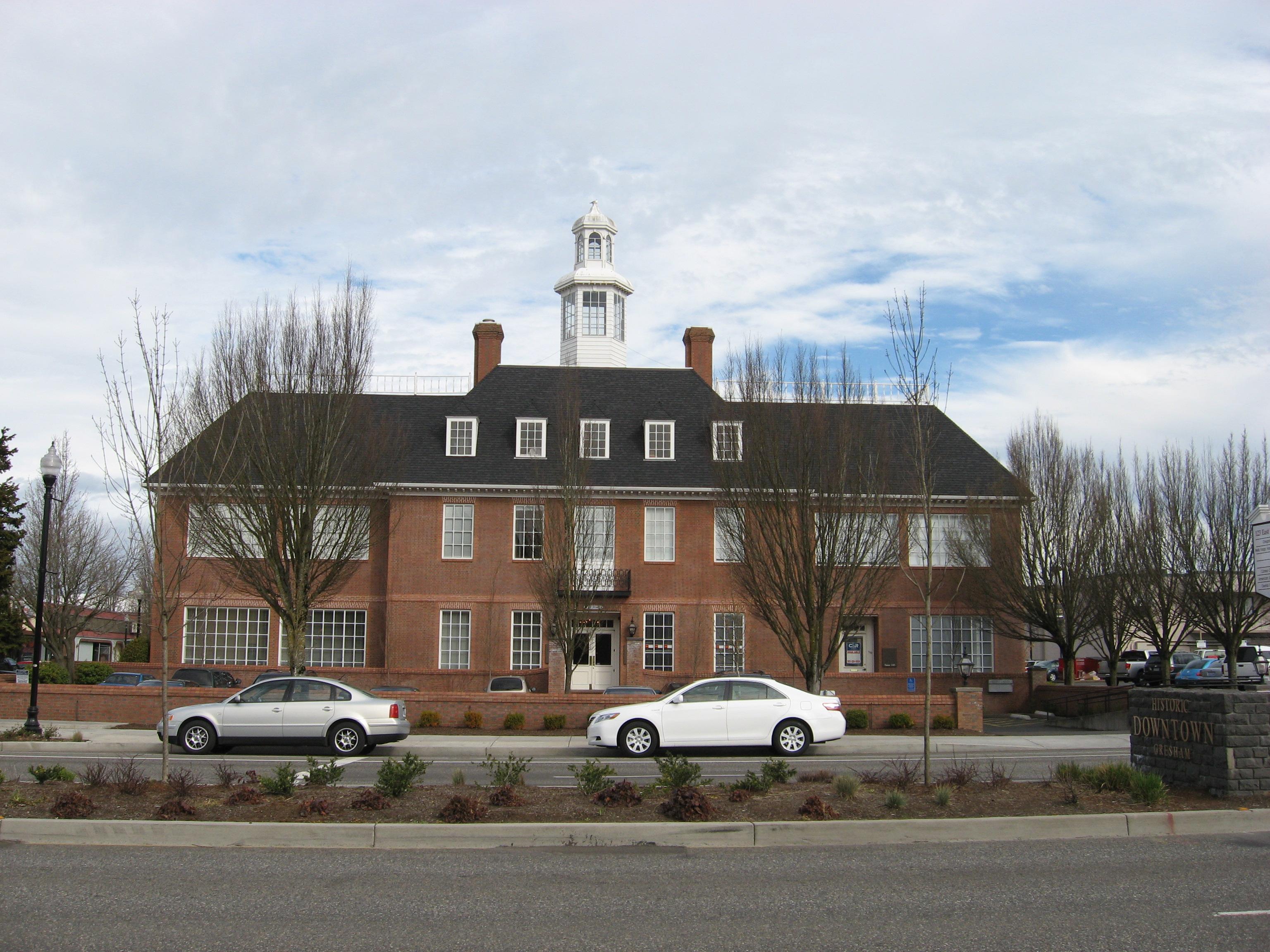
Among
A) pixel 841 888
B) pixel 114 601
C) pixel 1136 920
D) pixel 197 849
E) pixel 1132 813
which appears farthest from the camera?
pixel 114 601

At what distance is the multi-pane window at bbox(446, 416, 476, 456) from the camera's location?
116 ft

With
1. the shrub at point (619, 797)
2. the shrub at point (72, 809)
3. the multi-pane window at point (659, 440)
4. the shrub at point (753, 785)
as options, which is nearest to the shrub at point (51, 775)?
the shrub at point (72, 809)

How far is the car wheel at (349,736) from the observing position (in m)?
18.6

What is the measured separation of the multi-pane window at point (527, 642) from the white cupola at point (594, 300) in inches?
485

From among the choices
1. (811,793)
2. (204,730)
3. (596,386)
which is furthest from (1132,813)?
(596,386)

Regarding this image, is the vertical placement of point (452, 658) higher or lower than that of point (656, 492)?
lower

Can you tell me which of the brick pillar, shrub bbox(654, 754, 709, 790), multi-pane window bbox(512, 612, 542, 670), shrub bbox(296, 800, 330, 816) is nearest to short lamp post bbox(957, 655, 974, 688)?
the brick pillar

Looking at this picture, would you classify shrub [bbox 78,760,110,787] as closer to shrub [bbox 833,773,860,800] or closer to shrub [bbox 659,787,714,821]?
shrub [bbox 659,787,714,821]

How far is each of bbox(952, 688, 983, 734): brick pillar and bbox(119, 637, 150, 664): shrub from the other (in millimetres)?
26546

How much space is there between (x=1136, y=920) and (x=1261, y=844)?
3429mm

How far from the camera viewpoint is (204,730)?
61.4 ft

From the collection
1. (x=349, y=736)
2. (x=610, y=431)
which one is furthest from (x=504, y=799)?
(x=610, y=431)

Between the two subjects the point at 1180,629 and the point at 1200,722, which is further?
the point at 1180,629

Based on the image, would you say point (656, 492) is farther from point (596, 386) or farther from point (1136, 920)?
point (1136, 920)
